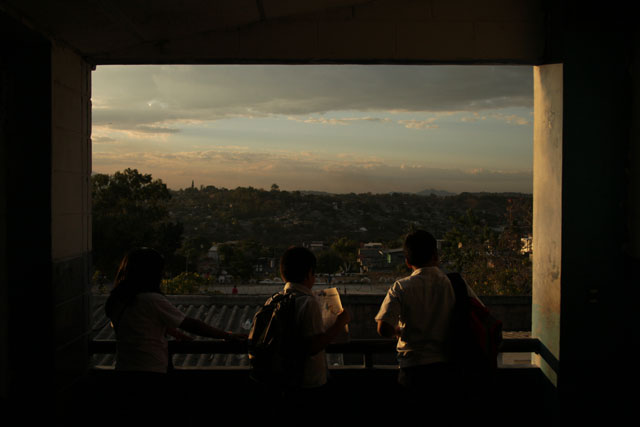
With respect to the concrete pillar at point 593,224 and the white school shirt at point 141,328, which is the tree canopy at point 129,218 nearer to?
the white school shirt at point 141,328

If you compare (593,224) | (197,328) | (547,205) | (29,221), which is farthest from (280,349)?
(593,224)

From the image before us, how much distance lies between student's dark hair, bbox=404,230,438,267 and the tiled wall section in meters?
1.96

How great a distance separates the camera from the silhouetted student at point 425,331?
2.18m

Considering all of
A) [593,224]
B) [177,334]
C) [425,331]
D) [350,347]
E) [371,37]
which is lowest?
[350,347]

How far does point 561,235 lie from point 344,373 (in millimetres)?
1619

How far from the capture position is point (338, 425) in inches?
114

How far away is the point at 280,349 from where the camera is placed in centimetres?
201

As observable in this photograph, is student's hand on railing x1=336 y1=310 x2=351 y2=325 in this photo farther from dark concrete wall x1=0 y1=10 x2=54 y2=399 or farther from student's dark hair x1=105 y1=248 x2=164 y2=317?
dark concrete wall x1=0 y1=10 x2=54 y2=399

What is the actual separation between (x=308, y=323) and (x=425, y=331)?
23.7 inches

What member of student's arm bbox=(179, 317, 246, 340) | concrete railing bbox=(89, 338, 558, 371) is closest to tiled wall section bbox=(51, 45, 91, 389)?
concrete railing bbox=(89, 338, 558, 371)

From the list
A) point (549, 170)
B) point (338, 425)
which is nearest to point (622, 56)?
point (549, 170)

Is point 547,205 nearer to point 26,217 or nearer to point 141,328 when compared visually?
point 141,328

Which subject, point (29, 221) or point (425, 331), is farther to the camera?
point (29, 221)

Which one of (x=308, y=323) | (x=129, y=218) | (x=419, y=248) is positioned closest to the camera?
(x=308, y=323)
